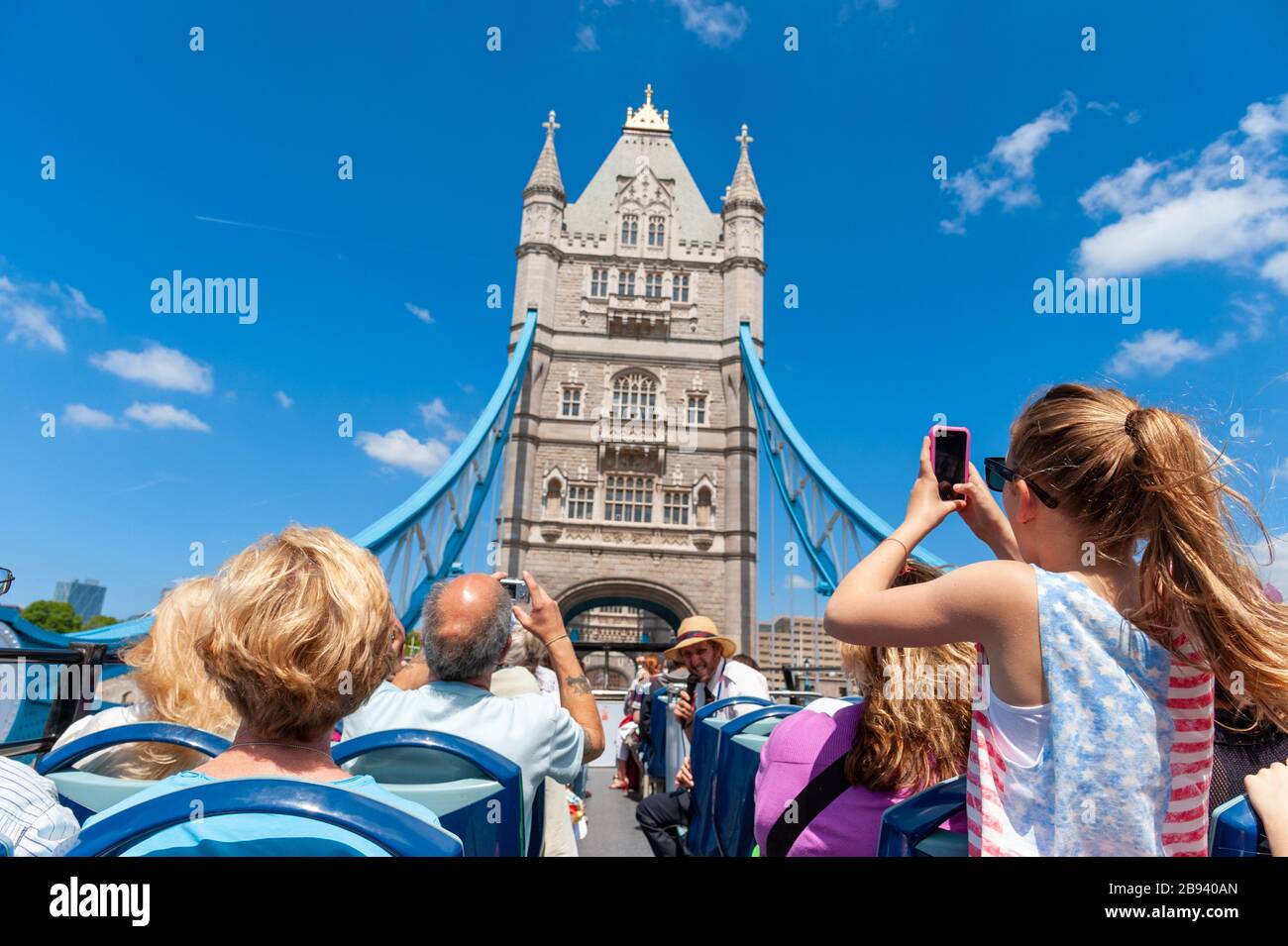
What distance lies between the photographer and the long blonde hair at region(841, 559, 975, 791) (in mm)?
1454

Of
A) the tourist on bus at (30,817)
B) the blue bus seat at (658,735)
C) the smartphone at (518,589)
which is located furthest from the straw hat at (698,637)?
the tourist on bus at (30,817)

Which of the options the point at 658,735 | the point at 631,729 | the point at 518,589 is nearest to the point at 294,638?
the point at 518,589

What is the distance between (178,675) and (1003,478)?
1.73 meters

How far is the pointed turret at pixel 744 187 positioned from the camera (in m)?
21.5

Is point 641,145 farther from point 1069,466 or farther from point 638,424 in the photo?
point 1069,466

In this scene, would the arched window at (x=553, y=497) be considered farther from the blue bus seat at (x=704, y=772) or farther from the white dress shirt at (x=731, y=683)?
the blue bus seat at (x=704, y=772)

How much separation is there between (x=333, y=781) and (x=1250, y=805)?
4.03 feet

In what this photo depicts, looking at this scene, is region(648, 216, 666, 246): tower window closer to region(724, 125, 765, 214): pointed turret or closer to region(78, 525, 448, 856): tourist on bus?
region(724, 125, 765, 214): pointed turret

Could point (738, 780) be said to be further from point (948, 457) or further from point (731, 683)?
point (731, 683)

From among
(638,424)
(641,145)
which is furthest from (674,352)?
(641,145)

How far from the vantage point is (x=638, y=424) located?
63.9ft

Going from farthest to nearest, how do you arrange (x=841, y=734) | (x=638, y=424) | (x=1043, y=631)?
1. (x=638, y=424)
2. (x=841, y=734)
3. (x=1043, y=631)

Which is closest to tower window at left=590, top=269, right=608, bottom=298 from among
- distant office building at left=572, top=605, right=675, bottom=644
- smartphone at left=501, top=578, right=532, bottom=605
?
distant office building at left=572, top=605, right=675, bottom=644

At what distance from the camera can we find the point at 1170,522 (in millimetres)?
1035
